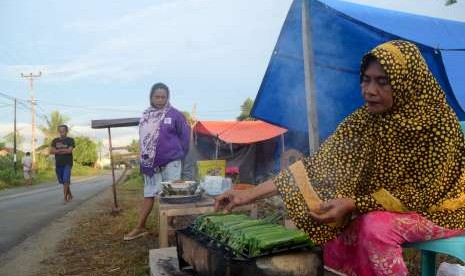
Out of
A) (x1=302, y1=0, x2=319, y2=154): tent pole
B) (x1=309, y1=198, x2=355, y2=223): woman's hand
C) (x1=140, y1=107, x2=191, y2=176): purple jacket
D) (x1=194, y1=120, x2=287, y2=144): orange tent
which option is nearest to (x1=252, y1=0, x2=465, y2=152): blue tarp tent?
(x1=302, y1=0, x2=319, y2=154): tent pole

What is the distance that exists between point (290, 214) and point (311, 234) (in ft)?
0.55

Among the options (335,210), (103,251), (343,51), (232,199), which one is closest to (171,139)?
(103,251)

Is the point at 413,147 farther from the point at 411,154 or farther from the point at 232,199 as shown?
the point at 232,199

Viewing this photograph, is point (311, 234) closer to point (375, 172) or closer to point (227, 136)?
point (375, 172)

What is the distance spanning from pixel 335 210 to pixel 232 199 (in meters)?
0.68

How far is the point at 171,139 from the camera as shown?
516 centimetres

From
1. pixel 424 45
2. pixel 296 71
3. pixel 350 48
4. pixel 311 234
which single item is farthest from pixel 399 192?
pixel 296 71

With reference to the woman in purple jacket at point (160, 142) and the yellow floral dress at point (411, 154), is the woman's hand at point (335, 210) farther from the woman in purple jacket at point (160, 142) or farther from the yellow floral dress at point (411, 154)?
the woman in purple jacket at point (160, 142)

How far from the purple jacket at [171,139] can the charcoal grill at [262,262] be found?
116 inches

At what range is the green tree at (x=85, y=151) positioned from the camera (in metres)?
59.5

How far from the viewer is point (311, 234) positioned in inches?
93.7

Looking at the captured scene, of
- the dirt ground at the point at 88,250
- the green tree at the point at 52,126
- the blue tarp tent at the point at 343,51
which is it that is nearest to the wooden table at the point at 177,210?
the dirt ground at the point at 88,250

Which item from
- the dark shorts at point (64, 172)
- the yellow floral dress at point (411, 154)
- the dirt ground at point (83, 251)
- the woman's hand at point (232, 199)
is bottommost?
the dirt ground at point (83, 251)

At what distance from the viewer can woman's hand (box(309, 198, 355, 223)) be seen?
6.77ft
